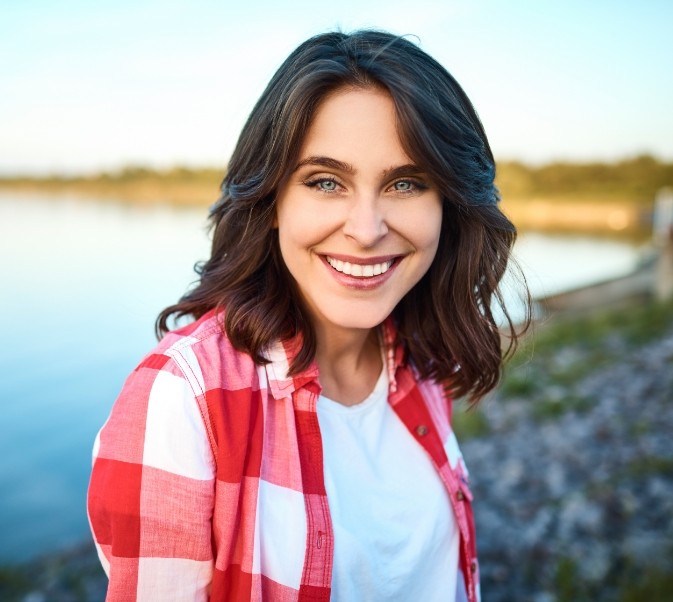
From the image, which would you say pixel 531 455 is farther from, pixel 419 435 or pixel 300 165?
pixel 300 165

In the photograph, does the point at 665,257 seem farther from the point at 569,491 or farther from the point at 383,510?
the point at 383,510

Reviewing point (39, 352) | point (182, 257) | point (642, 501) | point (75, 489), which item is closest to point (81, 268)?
point (182, 257)

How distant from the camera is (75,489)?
19.8ft

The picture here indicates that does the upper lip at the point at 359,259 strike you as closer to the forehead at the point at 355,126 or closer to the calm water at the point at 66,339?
the forehead at the point at 355,126

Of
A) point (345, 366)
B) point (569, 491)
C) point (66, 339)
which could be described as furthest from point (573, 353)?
point (66, 339)

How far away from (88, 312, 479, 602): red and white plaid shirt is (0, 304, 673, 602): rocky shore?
4.02 feet

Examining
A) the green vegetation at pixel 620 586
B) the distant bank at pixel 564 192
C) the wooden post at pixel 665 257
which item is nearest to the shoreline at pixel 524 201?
the distant bank at pixel 564 192

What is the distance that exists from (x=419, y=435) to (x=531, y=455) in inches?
142

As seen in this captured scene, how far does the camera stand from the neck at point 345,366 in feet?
6.31

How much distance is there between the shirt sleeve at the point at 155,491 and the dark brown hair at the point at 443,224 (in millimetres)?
326

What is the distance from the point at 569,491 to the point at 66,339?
29.7ft

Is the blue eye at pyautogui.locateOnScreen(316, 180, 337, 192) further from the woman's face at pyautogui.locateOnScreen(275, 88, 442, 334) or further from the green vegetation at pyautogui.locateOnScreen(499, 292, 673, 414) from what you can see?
the green vegetation at pyautogui.locateOnScreen(499, 292, 673, 414)

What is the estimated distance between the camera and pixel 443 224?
2070mm

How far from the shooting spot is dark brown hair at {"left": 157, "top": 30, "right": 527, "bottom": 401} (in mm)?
1547
